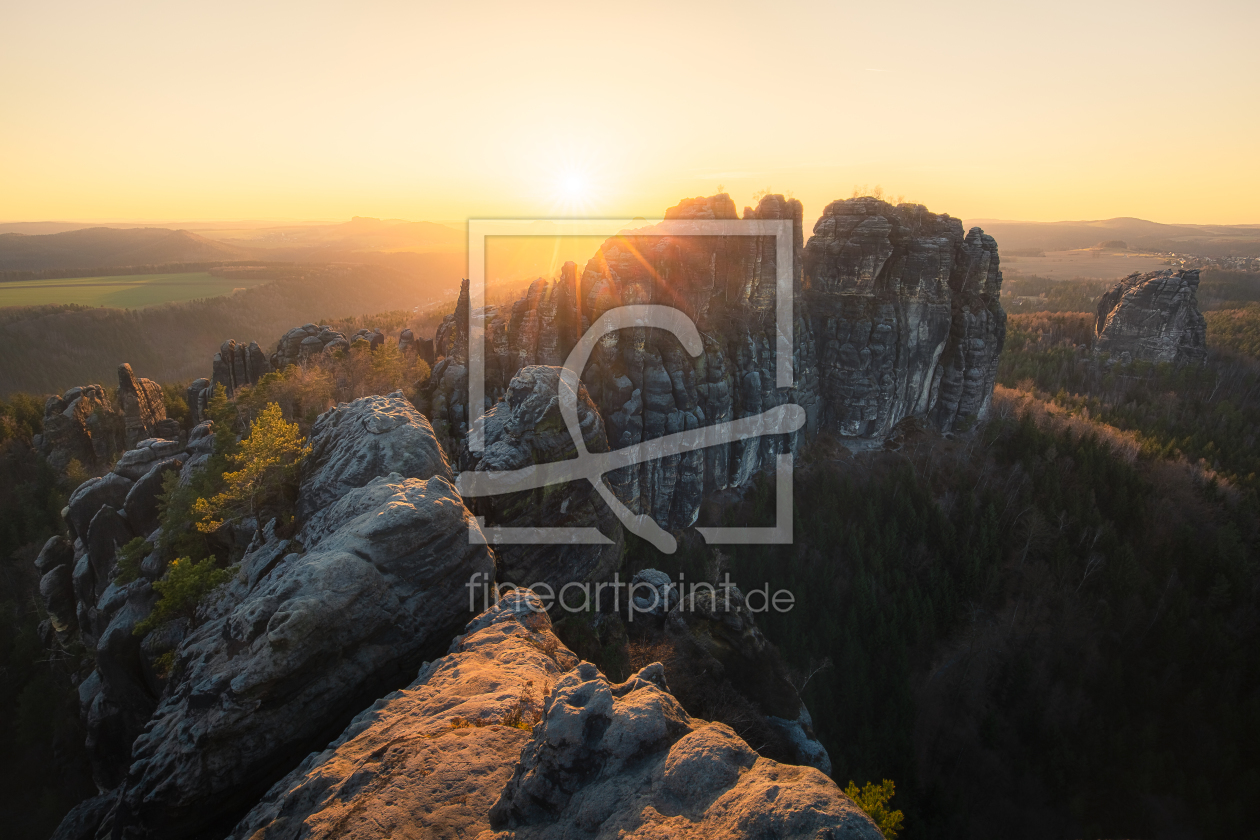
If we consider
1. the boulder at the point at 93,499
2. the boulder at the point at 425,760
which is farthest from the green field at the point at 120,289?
the boulder at the point at 425,760

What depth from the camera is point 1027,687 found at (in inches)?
1601

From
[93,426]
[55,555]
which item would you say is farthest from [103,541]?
[93,426]

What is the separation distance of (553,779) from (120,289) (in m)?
225

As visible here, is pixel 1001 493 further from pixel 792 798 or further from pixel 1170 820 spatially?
pixel 792 798

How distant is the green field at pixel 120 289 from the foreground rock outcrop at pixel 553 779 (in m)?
187

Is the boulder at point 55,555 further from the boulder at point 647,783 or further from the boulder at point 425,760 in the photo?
the boulder at point 647,783

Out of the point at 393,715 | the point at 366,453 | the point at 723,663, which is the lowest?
the point at 723,663

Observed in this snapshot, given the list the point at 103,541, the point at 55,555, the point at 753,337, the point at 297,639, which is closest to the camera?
the point at 297,639

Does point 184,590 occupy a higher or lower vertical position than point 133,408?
lower

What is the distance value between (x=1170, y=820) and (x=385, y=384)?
2426 inches

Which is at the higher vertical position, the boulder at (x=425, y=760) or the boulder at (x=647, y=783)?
the boulder at (x=647, y=783)

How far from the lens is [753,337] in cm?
5100

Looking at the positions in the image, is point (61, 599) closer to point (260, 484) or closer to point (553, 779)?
point (260, 484)

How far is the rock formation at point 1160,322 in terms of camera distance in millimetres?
88438
